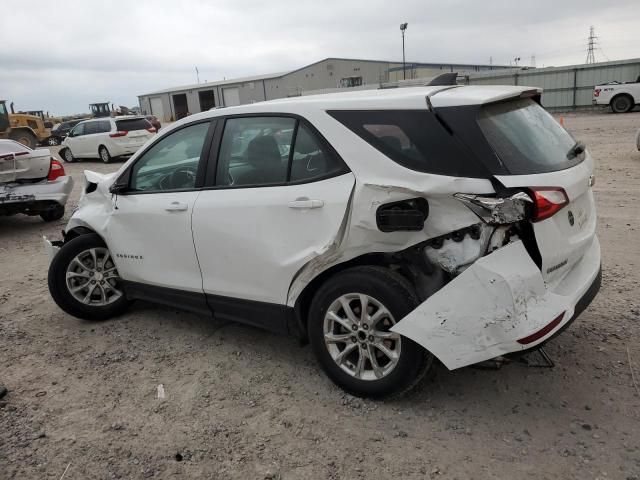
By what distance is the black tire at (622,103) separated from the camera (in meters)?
24.2

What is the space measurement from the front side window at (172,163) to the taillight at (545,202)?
2300 millimetres

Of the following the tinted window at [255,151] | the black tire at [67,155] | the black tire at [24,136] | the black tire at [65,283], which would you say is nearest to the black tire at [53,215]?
the black tire at [65,283]

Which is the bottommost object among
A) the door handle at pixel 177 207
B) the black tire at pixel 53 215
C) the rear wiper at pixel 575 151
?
the black tire at pixel 53 215

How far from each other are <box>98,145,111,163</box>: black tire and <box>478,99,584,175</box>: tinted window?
1842 cm

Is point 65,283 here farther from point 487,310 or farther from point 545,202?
point 545,202

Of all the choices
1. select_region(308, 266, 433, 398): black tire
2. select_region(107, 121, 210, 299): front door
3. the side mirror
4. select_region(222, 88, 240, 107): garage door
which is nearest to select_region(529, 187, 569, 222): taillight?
select_region(308, 266, 433, 398): black tire

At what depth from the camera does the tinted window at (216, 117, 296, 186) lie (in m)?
3.42

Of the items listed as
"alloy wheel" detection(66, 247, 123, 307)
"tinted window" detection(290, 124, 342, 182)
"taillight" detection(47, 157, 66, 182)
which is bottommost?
"alloy wheel" detection(66, 247, 123, 307)

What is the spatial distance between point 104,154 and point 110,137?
83cm

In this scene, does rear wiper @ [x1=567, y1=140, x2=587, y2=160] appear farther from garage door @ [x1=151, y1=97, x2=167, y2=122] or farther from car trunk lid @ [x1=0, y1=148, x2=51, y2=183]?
garage door @ [x1=151, y1=97, x2=167, y2=122]

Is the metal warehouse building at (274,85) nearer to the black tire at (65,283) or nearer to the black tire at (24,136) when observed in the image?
the black tire at (24,136)

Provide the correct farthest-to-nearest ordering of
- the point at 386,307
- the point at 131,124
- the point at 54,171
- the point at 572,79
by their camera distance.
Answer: the point at 572,79, the point at 131,124, the point at 54,171, the point at 386,307

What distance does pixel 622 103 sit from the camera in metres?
24.4

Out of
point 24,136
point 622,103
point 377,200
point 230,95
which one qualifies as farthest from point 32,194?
point 230,95
